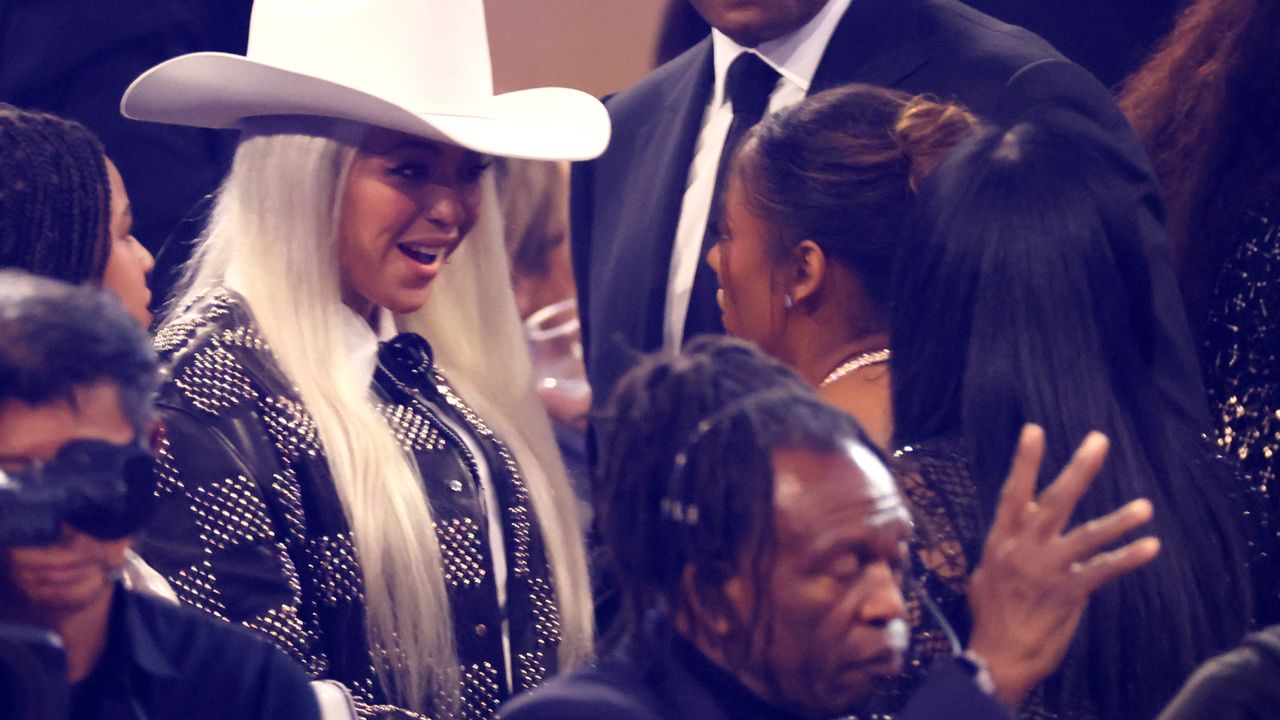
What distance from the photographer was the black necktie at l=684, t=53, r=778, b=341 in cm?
220

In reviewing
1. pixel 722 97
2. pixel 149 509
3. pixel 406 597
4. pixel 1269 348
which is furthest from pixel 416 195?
pixel 1269 348

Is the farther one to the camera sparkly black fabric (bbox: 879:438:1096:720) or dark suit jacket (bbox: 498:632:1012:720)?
sparkly black fabric (bbox: 879:438:1096:720)

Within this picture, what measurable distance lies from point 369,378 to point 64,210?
1.39 ft

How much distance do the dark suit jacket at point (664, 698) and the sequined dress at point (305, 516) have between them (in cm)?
55

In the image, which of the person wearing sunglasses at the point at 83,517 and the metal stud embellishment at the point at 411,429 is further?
the metal stud embellishment at the point at 411,429

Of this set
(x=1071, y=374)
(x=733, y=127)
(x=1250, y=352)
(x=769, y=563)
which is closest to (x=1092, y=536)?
(x=769, y=563)

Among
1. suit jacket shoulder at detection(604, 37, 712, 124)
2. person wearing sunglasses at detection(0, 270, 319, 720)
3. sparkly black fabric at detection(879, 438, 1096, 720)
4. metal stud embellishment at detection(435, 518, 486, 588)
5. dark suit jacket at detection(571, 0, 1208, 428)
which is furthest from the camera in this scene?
suit jacket shoulder at detection(604, 37, 712, 124)

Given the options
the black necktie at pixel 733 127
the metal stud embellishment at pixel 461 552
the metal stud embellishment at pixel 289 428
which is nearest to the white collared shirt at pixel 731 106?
the black necktie at pixel 733 127

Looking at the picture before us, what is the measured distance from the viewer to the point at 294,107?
1863mm

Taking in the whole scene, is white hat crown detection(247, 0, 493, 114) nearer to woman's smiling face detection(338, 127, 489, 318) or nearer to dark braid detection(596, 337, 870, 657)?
woman's smiling face detection(338, 127, 489, 318)

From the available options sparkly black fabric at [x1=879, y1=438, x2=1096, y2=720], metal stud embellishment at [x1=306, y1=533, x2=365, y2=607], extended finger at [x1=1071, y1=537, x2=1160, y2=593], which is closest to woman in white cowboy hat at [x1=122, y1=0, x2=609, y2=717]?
metal stud embellishment at [x1=306, y1=533, x2=365, y2=607]

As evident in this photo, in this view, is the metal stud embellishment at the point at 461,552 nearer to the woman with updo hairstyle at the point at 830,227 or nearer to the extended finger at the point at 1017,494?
the woman with updo hairstyle at the point at 830,227

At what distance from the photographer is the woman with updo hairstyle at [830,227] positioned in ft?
5.63

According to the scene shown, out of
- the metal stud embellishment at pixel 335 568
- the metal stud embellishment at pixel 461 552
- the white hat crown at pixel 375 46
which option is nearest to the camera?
the metal stud embellishment at pixel 335 568
